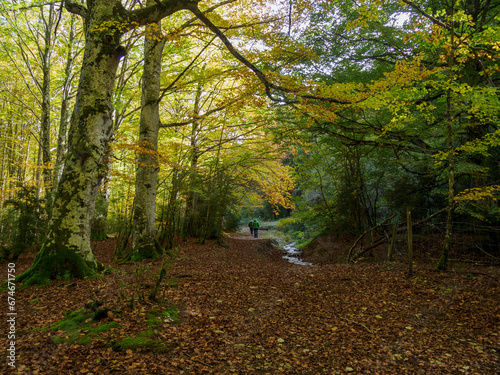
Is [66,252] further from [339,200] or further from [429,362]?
[339,200]

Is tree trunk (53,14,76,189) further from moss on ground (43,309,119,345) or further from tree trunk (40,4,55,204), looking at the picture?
moss on ground (43,309,119,345)

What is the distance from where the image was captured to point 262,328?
11.8 ft

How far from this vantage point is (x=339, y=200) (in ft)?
35.6

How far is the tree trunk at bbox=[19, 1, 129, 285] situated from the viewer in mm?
4590

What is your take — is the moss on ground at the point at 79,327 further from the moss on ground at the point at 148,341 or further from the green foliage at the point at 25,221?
the green foliage at the point at 25,221

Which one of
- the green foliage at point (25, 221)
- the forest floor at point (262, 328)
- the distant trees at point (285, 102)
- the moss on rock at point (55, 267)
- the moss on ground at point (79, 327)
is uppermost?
the distant trees at point (285, 102)

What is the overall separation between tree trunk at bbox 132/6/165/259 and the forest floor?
6.89ft

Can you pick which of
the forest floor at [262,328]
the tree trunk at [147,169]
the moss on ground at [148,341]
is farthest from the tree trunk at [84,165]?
the moss on ground at [148,341]

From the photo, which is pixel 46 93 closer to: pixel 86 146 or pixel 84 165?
pixel 86 146

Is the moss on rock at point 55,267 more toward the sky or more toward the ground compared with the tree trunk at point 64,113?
more toward the ground

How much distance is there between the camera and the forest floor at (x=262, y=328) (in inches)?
100

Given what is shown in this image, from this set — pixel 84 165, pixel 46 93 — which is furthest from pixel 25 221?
pixel 46 93

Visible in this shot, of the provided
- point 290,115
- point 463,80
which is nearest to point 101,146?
point 290,115

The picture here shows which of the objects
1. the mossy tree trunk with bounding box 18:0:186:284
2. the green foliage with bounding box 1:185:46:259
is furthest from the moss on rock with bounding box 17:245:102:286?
the green foliage with bounding box 1:185:46:259
